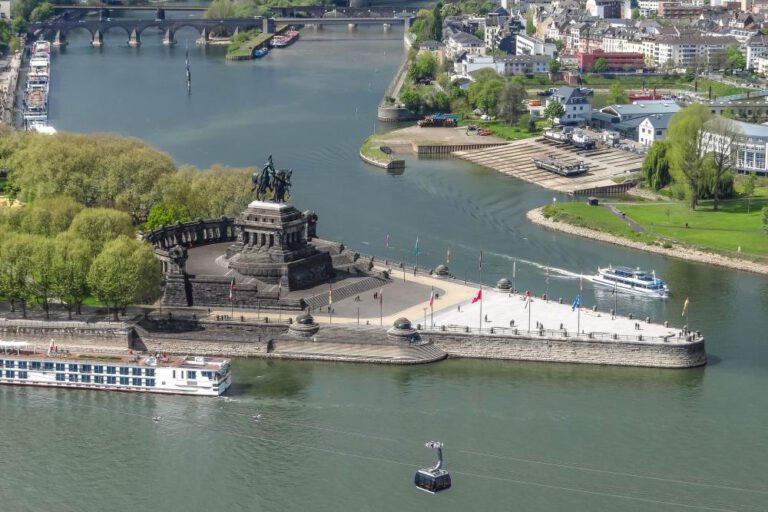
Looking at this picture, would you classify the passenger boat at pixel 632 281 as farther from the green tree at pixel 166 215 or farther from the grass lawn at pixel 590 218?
the green tree at pixel 166 215

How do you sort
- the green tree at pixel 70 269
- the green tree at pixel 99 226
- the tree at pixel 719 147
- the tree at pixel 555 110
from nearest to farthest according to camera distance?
the green tree at pixel 70 269 → the green tree at pixel 99 226 → the tree at pixel 719 147 → the tree at pixel 555 110

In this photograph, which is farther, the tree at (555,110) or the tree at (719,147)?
the tree at (555,110)

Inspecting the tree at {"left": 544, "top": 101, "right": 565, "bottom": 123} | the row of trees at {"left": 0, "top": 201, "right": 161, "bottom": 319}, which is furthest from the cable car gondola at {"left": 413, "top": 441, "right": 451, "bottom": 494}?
the tree at {"left": 544, "top": 101, "right": 565, "bottom": 123}

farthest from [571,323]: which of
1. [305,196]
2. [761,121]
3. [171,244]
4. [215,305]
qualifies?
[761,121]

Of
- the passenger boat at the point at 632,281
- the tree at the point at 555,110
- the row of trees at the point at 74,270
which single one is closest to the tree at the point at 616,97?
the tree at the point at 555,110

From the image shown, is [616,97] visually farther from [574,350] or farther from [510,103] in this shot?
[574,350]

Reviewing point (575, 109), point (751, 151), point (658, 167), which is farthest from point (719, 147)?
point (575, 109)

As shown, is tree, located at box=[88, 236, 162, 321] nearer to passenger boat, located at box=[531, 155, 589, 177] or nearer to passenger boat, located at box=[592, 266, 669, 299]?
passenger boat, located at box=[592, 266, 669, 299]
